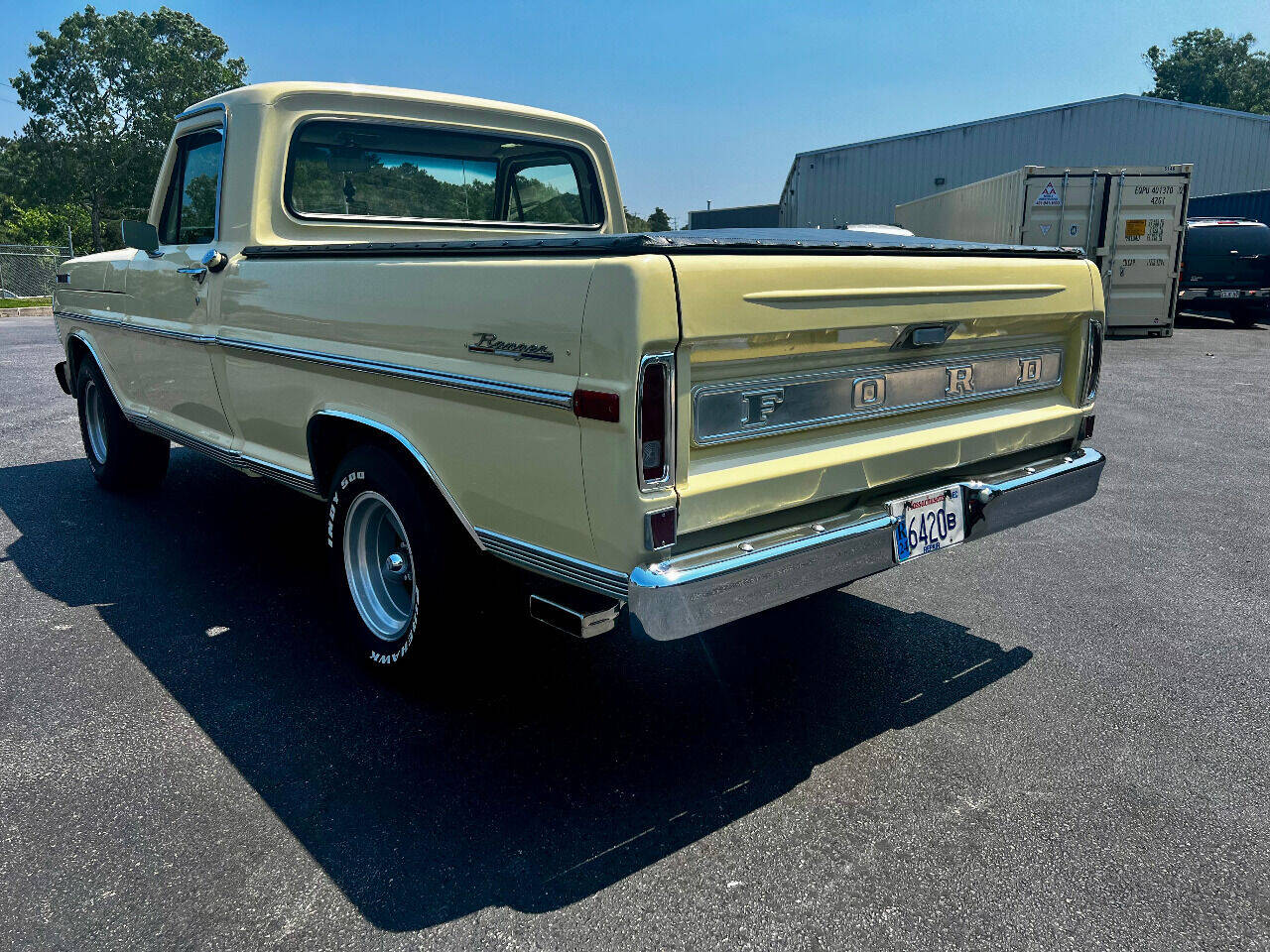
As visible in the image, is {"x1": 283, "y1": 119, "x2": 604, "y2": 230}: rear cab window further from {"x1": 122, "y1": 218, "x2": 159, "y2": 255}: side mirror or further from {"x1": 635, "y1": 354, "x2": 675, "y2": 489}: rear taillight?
{"x1": 635, "y1": 354, "x2": 675, "y2": 489}: rear taillight

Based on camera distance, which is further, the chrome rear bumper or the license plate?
the license plate

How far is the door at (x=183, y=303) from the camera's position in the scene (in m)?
4.20

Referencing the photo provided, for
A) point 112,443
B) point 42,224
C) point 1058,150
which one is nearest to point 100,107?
point 42,224

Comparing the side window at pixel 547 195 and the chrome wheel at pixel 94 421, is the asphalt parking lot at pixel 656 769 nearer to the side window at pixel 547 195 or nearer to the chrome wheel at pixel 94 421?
the chrome wheel at pixel 94 421

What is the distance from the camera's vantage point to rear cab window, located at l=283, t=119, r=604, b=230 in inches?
161

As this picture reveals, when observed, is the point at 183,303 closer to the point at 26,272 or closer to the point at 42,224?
the point at 26,272

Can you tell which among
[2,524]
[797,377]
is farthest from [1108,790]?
[2,524]

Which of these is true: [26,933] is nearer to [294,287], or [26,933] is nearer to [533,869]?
[533,869]

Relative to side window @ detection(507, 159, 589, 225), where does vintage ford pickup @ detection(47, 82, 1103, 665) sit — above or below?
below

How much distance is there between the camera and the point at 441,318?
2.79 metres

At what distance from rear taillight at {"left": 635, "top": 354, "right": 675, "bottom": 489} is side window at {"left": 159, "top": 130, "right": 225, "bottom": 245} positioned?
279 cm

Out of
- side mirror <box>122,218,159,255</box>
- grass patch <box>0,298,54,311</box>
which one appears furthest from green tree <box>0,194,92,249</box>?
side mirror <box>122,218,159,255</box>

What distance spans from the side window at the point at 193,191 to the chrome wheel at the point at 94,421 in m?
1.62

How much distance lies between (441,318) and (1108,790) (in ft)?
7.74
